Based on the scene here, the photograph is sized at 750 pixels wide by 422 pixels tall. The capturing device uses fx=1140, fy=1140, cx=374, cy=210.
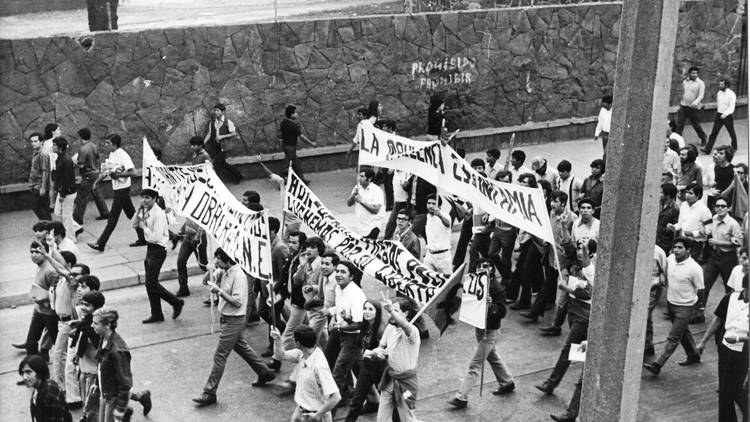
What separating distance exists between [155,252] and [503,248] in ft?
13.7

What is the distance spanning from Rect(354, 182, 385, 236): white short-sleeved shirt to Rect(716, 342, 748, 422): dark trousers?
4757 millimetres

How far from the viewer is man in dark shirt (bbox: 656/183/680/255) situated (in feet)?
44.9

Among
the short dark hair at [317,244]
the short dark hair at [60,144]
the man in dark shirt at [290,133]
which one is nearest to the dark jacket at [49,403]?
the short dark hair at [317,244]

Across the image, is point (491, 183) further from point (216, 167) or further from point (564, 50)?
point (564, 50)

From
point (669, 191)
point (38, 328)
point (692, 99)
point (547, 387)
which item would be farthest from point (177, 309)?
point (692, 99)

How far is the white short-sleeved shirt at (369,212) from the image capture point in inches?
543

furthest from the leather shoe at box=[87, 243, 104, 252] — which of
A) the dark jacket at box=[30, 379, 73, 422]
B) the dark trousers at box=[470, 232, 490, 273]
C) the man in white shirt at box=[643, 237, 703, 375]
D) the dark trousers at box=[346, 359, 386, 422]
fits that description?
the man in white shirt at box=[643, 237, 703, 375]

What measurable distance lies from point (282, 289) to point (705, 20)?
14.7 metres

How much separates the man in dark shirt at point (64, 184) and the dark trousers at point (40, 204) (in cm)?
34

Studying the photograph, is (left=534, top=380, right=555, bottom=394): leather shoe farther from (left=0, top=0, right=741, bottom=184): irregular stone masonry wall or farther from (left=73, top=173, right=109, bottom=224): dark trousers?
(left=0, top=0, right=741, bottom=184): irregular stone masonry wall

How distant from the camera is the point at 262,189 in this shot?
1869 centimetres

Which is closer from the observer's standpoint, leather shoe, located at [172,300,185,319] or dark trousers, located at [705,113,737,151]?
leather shoe, located at [172,300,185,319]

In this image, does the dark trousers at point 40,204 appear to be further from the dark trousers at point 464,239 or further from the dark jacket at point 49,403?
the dark jacket at point 49,403

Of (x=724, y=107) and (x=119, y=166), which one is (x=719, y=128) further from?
(x=119, y=166)
